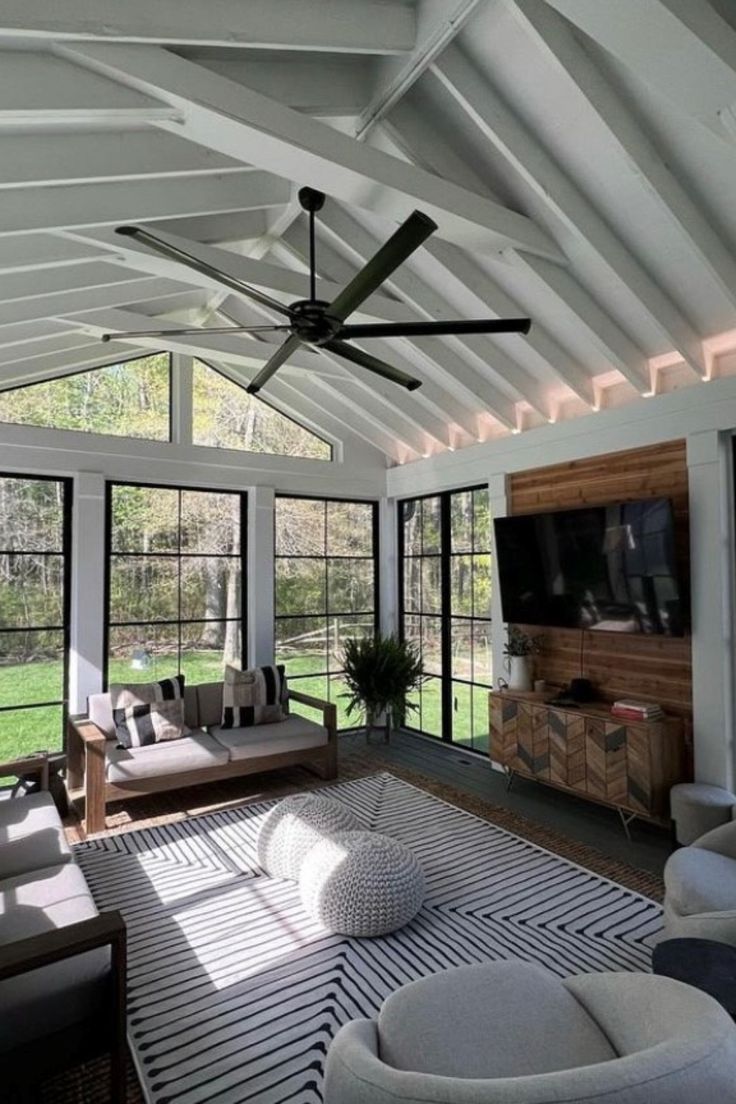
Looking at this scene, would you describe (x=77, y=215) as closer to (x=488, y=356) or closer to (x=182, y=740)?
(x=488, y=356)

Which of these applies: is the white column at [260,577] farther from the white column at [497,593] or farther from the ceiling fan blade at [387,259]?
the ceiling fan blade at [387,259]

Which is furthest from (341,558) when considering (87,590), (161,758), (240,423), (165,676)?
(161,758)

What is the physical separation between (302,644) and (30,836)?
11.9 feet

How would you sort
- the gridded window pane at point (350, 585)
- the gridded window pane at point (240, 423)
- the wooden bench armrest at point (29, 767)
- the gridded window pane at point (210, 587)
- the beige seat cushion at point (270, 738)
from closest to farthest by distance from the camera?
the wooden bench armrest at point (29, 767) < the beige seat cushion at point (270, 738) < the gridded window pane at point (210, 587) < the gridded window pane at point (240, 423) < the gridded window pane at point (350, 585)

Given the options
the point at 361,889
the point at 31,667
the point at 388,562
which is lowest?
the point at 361,889

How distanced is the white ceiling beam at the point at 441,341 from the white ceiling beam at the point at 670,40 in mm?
1706

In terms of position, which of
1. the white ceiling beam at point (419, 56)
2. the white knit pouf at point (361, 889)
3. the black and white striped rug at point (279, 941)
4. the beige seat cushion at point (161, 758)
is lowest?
the black and white striped rug at point (279, 941)

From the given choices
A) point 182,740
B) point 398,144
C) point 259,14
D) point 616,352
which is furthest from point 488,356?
point 182,740

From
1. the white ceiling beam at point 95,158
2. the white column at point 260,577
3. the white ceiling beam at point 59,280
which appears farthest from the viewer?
the white column at point 260,577

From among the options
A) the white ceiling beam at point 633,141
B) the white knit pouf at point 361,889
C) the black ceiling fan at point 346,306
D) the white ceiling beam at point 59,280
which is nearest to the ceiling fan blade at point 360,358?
the black ceiling fan at point 346,306

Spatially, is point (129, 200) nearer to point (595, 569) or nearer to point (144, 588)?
point (144, 588)

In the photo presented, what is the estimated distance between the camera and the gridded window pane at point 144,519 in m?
5.34

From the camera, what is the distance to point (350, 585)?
6.65 m

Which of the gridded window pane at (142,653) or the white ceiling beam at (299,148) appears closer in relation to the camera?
the white ceiling beam at (299,148)
